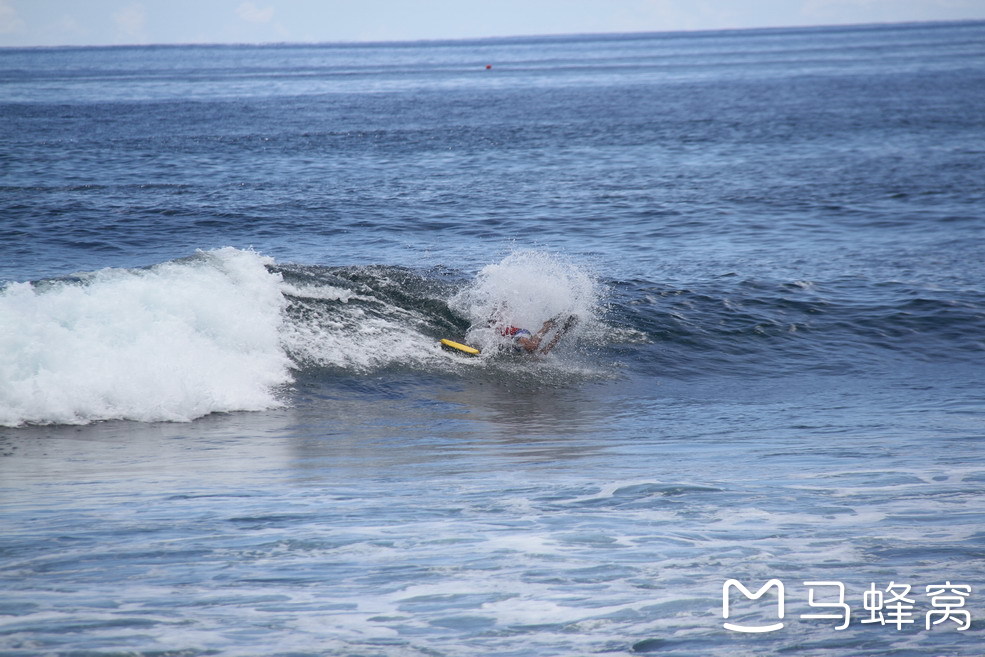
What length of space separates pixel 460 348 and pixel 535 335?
120 centimetres

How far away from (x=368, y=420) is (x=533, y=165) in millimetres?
26654

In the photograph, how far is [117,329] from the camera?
13156 millimetres

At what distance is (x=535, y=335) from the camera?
1498 cm

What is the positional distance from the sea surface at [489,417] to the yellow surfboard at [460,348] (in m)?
0.24

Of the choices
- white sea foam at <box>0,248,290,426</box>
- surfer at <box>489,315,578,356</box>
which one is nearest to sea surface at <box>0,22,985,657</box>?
white sea foam at <box>0,248,290,426</box>

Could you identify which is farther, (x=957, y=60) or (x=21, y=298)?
(x=957, y=60)

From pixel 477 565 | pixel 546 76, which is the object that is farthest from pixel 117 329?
pixel 546 76

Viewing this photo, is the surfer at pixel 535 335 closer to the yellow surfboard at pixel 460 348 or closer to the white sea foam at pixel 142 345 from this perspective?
the yellow surfboard at pixel 460 348

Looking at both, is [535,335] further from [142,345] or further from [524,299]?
[142,345]

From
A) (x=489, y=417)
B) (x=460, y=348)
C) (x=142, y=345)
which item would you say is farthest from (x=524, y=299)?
(x=142, y=345)

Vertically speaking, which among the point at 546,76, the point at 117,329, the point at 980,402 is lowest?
the point at 980,402

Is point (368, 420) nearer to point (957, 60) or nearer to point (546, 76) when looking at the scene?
point (546, 76)

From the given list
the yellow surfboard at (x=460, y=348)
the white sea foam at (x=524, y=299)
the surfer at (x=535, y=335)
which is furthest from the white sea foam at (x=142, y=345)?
the surfer at (x=535, y=335)

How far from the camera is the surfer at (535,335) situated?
14766 millimetres
